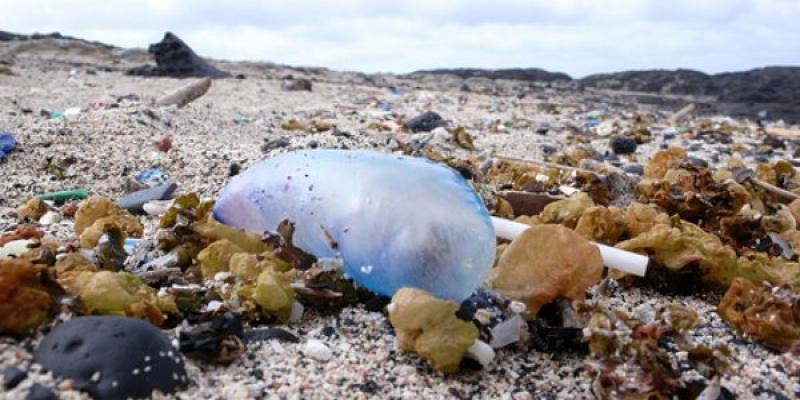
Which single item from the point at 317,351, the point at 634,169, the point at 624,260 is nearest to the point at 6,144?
the point at 317,351

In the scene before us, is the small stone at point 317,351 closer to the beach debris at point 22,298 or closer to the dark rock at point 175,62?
the beach debris at point 22,298

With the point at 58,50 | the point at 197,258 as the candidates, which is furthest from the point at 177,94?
the point at 58,50

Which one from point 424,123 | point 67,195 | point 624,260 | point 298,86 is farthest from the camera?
point 298,86

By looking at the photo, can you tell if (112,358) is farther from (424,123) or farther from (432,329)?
(424,123)

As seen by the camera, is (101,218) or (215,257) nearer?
(215,257)

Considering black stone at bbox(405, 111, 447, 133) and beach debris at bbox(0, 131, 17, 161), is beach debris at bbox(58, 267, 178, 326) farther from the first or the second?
black stone at bbox(405, 111, 447, 133)

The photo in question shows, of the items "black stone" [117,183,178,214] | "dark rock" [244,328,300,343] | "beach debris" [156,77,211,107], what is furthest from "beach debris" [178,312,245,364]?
"beach debris" [156,77,211,107]
